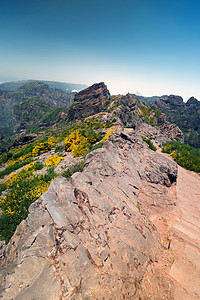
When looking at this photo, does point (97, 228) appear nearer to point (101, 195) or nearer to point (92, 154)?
point (101, 195)

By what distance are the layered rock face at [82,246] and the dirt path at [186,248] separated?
0.97 meters

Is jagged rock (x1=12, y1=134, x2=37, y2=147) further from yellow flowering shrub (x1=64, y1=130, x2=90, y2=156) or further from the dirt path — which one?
the dirt path

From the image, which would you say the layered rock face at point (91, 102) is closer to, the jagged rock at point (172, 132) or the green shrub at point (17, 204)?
the jagged rock at point (172, 132)

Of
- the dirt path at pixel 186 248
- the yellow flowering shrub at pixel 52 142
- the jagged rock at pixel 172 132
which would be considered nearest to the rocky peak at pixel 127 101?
the jagged rock at pixel 172 132

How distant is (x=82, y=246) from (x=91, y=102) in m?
118

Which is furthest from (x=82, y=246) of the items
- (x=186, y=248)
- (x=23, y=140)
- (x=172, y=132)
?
(x=172, y=132)

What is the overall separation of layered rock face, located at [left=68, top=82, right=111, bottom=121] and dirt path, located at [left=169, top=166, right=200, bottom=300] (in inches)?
4032

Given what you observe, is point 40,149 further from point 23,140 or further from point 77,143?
point 23,140

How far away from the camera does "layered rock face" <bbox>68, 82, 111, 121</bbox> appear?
109m

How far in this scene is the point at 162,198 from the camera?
453 inches

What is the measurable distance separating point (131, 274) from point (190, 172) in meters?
21.9

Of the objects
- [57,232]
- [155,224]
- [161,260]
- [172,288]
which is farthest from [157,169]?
[57,232]

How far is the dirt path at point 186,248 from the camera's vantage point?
5816mm

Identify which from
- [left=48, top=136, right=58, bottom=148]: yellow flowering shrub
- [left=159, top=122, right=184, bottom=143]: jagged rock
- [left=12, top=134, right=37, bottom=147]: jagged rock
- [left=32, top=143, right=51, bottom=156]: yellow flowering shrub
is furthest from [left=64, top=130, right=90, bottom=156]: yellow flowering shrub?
[left=159, top=122, right=184, bottom=143]: jagged rock
